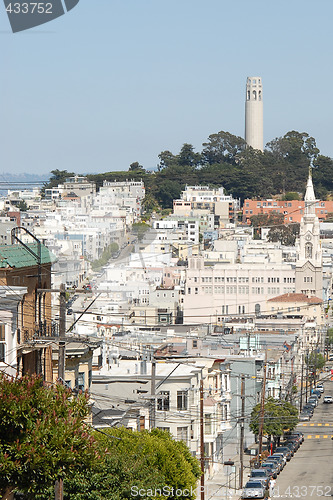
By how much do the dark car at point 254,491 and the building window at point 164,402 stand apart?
2.59 m

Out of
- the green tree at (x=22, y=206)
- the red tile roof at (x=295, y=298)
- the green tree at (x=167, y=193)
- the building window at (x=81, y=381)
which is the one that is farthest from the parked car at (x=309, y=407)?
the green tree at (x=167, y=193)

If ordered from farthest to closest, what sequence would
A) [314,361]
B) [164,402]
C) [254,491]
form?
1. [314,361]
2. [164,402]
3. [254,491]

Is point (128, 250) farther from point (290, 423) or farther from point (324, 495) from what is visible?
point (324, 495)

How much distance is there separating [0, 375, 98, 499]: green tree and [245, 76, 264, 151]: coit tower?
544 feet

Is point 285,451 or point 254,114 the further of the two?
point 254,114

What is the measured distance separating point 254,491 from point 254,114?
151 m

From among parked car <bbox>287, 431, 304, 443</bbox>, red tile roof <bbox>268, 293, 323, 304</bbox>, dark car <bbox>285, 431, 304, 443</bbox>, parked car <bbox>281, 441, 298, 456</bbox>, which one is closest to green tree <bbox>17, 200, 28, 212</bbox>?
red tile roof <bbox>268, 293, 323, 304</bbox>

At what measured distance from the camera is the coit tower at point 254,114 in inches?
7042

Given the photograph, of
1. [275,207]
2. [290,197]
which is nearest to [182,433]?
[275,207]

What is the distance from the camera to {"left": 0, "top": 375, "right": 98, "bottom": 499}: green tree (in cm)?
1363

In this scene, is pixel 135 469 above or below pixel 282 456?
above

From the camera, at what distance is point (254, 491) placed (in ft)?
99.6

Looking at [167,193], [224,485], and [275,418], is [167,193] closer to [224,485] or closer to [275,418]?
[275,418]

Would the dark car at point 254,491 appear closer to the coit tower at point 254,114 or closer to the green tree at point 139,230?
the green tree at point 139,230
